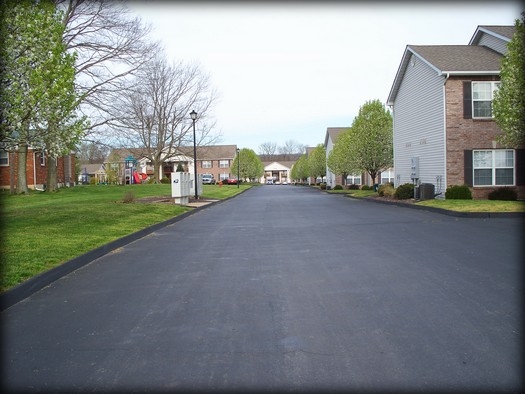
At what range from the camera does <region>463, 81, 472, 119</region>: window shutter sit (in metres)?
22.5

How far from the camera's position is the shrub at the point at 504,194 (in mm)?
21500

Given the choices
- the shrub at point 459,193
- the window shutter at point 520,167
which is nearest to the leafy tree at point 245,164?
the window shutter at point 520,167

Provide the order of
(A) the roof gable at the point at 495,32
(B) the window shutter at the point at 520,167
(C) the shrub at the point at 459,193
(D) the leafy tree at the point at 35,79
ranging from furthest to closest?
(A) the roof gable at the point at 495,32 → (B) the window shutter at the point at 520,167 → (C) the shrub at the point at 459,193 → (D) the leafy tree at the point at 35,79

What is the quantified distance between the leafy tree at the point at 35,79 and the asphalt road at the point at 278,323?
162 inches

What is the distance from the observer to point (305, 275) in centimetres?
761

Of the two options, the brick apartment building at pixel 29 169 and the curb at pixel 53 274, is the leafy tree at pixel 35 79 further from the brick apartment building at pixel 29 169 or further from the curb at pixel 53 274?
the brick apartment building at pixel 29 169

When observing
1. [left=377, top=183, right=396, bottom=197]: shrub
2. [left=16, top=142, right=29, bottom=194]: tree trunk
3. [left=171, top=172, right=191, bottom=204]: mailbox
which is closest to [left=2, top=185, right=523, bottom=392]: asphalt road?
[left=171, top=172, right=191, bottom=204]: mailbox

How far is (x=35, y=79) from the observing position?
10562 mm

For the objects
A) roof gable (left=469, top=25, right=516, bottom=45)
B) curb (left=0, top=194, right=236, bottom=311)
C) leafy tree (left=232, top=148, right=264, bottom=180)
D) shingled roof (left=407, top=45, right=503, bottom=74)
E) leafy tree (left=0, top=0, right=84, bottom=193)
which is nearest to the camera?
curb (left=0, top=194, right=236, bottom=311)

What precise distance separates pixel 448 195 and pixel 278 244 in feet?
43.5

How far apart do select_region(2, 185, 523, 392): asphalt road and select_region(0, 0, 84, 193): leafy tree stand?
4.11m

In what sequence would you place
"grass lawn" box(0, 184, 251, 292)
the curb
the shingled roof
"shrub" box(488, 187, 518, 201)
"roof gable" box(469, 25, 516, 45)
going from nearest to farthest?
the curb, "grass lawn" box(0, 184, 251, 292), "shrub" box(488, 187, 518, 201), the shingled roof, "roof gable" box(469, 25, 516, 45)

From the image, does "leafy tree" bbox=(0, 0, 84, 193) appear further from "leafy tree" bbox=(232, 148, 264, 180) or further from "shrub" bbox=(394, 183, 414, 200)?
"leafy tree" bbox=(232, 148, 264, 180)

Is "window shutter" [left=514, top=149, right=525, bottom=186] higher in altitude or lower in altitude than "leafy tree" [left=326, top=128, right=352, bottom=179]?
lower
